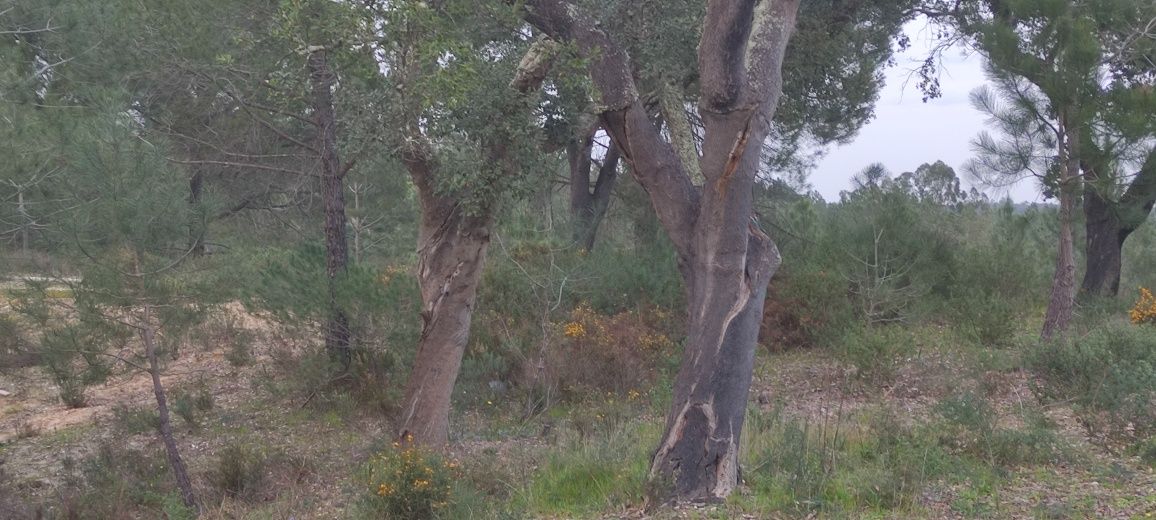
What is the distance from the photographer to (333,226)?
41.5 feet

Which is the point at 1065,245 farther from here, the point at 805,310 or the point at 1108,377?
the point at 1108,377

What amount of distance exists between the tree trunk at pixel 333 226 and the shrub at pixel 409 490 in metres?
4.17

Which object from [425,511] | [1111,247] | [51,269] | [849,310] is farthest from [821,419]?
[1111,247]

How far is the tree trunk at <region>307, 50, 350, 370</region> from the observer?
11.6 metres

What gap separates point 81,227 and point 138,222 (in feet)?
1.63

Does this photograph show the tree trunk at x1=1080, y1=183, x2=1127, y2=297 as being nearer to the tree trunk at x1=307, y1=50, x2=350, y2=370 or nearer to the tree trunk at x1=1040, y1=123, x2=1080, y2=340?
the tree trunk at x1=1040, y1=123, x2=1080, y2=340

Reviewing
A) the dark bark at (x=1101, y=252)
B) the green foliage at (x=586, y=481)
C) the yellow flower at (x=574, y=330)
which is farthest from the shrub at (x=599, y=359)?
the dark bark at (x=1101, y=252)

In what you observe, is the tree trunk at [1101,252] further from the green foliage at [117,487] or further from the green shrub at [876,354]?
the green foliage at [117,487]

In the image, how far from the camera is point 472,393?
1239 cm

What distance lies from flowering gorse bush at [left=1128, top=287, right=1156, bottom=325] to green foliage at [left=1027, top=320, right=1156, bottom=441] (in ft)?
13.2

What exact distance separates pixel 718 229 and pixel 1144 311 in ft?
36.0

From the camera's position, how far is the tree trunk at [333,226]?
38.0ft

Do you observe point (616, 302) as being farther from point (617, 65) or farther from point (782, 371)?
point (617, 65)

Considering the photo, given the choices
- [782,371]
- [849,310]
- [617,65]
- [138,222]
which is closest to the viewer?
[617,65]
